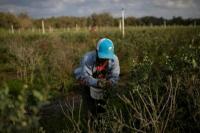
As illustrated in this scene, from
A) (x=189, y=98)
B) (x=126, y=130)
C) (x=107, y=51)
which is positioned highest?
(x=107, y=51)

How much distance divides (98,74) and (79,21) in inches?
2099

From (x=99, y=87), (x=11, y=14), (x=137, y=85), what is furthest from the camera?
(x=11, y=14)

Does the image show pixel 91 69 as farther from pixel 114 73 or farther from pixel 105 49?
pixel 105 49

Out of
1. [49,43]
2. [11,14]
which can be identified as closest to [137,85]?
[49,43]

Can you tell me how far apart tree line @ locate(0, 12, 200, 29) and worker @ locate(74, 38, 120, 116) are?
143ft

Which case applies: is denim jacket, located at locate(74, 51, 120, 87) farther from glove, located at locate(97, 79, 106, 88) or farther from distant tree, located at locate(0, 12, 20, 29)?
distant tree, located at locate(0, 12, 20, 29)

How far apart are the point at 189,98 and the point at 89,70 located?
1.41 m

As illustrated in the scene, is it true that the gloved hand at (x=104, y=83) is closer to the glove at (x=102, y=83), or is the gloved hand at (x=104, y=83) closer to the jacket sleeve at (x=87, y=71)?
the glove at (x=102, y=83)

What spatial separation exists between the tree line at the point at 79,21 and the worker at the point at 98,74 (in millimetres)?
43736

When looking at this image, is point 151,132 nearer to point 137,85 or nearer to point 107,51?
point 137,85

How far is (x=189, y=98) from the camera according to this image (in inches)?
139

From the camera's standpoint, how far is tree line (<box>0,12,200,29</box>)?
159 ft

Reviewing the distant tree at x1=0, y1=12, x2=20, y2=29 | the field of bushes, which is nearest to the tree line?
the distant tree at x1=0, y1=12, x2=20, y2=29

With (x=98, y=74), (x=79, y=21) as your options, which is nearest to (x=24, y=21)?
(x=79, y=21)
